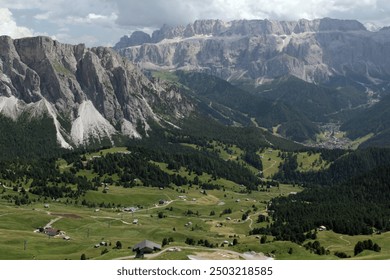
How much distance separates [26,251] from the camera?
7308 inches

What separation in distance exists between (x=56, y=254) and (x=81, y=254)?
33.7 ft

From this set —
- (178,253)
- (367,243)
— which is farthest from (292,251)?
(178,253)

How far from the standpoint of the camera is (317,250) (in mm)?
187500
